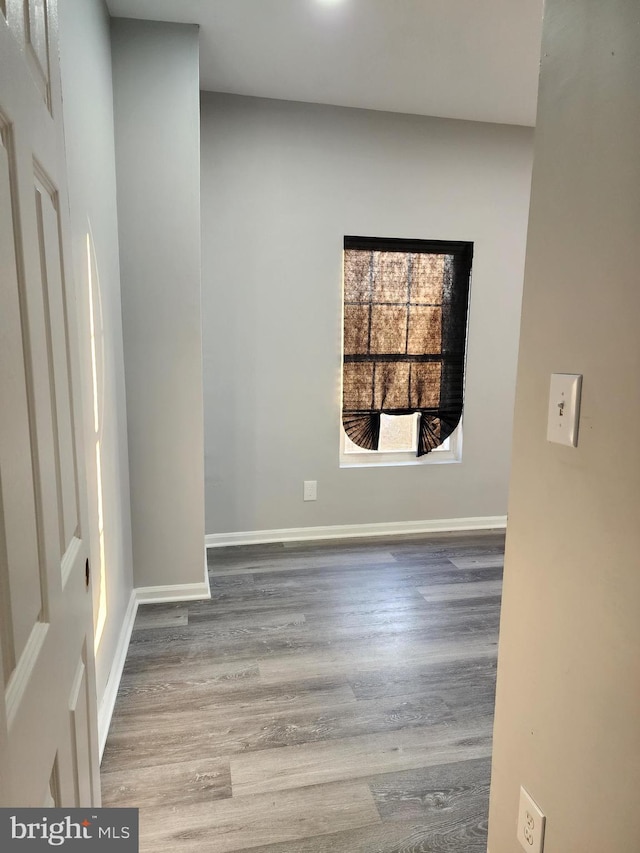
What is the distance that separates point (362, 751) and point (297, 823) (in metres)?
0.34

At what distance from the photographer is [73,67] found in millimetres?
1615

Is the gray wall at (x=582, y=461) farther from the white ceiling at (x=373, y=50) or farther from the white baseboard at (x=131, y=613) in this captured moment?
the white ceiling at (x=373, y=50)

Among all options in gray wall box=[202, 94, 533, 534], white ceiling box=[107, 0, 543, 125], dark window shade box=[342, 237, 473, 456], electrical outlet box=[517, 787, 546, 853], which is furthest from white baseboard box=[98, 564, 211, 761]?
white ceiling box=[107, 0, 543, 125]

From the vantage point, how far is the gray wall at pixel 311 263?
3.20m

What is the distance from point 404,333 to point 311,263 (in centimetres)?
80

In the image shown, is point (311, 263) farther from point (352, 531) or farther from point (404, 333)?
point (352, 531)

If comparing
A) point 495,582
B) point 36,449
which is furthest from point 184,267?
point 495,582

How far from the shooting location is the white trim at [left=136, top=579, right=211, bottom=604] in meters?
2.73

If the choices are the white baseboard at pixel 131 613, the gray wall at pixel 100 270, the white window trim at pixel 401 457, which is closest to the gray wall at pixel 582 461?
the gray wall at pixel 100 270

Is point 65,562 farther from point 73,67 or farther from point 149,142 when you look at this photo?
point 149,142

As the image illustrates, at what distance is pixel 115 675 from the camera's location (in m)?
2.05

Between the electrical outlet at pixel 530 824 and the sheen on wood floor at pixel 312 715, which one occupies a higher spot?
the electrical outlet at pixel 530 824

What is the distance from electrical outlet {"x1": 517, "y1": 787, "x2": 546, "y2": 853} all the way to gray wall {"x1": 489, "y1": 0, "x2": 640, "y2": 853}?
0.02 meters

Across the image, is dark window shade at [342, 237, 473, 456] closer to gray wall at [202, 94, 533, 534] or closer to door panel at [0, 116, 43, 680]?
gray wall at [202, 94, 533, 534]
